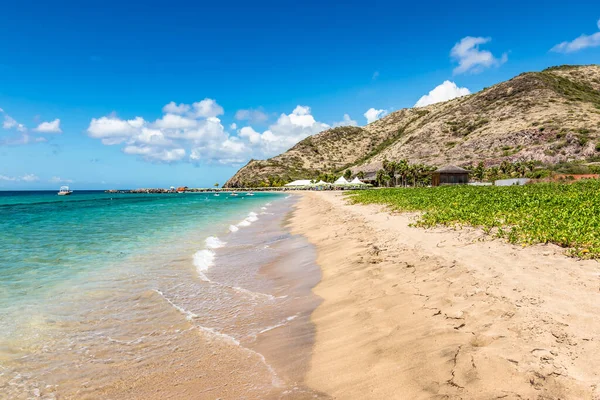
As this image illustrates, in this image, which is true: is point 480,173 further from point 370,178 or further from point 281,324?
point 281,324

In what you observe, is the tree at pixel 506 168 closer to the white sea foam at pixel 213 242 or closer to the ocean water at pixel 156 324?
the white sea foam at pixel 213 242

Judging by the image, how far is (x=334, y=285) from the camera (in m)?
8.54

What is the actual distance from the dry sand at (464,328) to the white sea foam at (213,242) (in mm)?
9144

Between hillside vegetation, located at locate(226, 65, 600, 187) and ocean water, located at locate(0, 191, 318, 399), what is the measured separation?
87935 mm

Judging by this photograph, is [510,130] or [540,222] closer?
[540,222]

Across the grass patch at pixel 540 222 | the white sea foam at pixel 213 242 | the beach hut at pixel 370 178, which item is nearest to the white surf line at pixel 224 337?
the grass patch at pixel 540 222

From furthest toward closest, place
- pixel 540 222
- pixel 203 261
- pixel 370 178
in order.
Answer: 1. pixel 370 178
2. pixel 203 261
3. pixel 540 222

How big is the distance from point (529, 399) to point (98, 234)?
78.5 feet

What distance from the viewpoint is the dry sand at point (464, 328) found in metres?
3.64

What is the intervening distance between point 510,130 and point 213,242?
102888mm

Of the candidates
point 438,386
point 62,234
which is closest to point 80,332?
point 438,386

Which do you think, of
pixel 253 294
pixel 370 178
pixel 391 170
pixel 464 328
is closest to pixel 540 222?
pixel 464 328

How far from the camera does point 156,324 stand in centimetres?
718

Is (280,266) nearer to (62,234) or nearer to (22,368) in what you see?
(22,368)
